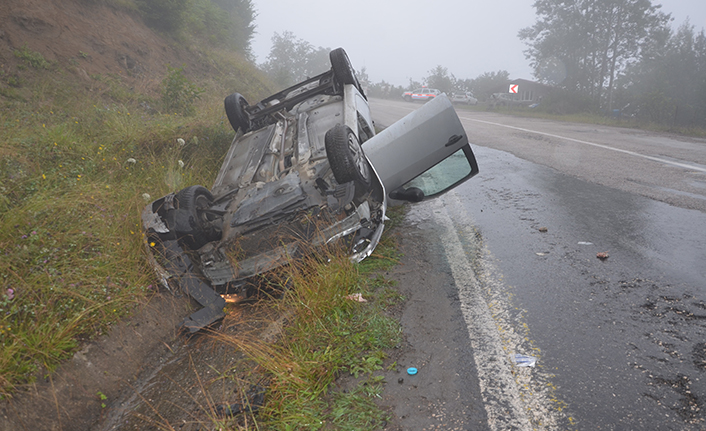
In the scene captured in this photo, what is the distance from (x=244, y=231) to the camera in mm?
3617

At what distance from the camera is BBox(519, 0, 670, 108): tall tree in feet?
116

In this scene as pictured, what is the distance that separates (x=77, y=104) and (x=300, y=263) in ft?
21.7

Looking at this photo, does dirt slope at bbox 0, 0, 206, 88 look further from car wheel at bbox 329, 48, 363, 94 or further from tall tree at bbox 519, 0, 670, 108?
→ tall tree at bbox 519, 0, 670, 108

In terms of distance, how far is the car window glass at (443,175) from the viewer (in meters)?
4.50

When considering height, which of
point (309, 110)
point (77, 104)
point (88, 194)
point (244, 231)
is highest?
point (77, 104)

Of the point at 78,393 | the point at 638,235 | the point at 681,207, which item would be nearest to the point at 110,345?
the point at 78,393

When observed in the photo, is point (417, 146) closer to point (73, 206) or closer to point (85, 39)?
point (73, 206)

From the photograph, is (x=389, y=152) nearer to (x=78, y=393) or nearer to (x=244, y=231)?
(x=244, y=231)

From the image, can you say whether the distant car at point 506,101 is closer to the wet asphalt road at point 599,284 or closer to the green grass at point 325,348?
the wet asphalt road at point 599,284

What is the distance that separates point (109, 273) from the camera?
11.6ft

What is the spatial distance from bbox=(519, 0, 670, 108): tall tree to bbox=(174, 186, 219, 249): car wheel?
33.8 meters

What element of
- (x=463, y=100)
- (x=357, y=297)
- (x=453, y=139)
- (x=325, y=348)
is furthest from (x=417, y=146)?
(x=463, y=100)

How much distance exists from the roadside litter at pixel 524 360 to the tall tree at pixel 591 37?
111 feet

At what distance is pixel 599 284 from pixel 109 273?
12.7 ft
